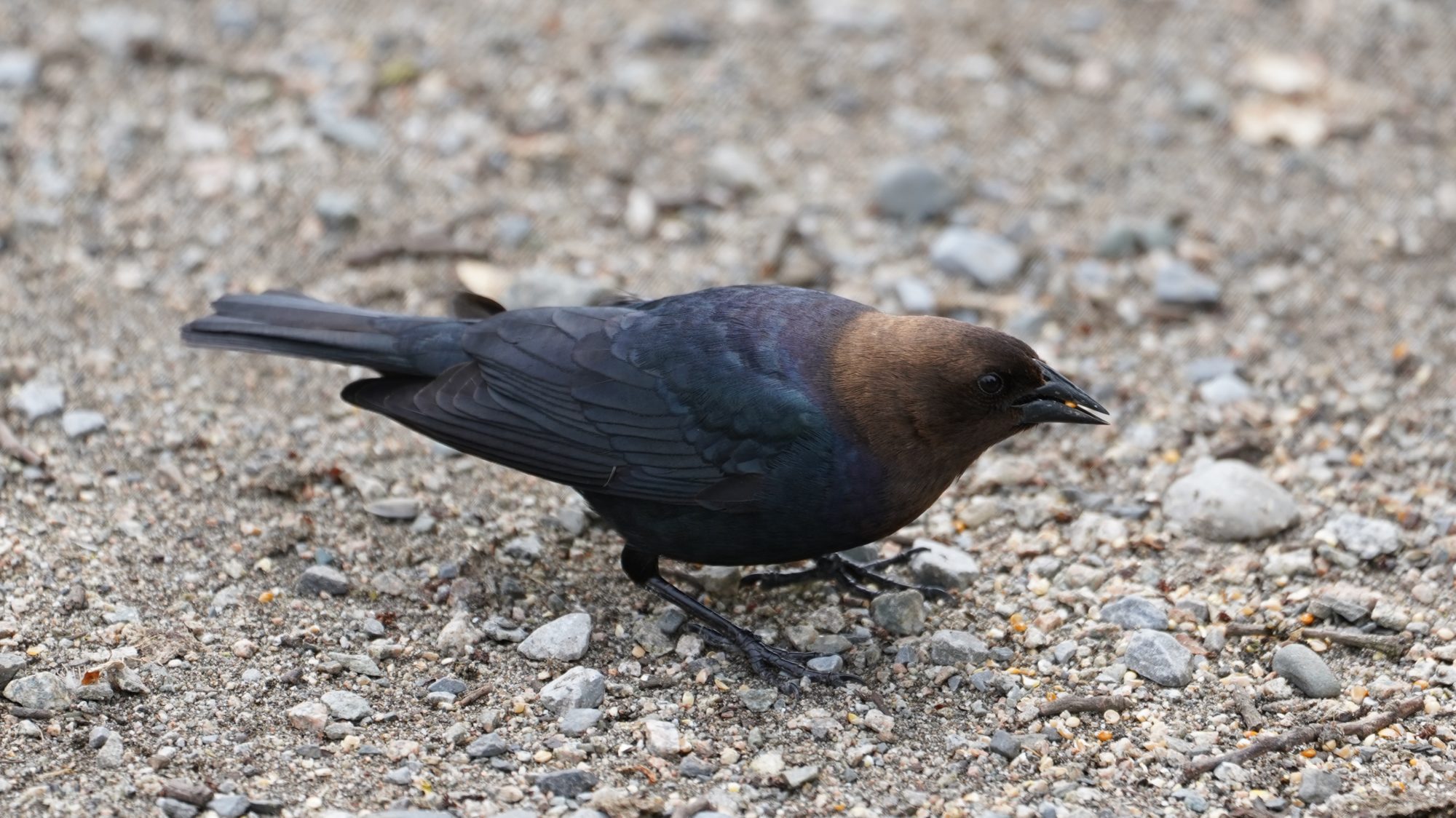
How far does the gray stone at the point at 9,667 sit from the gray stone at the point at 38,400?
143 cm

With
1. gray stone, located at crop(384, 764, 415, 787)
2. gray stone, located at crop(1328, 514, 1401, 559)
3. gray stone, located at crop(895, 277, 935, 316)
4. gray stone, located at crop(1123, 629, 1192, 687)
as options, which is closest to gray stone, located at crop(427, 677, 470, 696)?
gray stone, located at crop(384, 764, 415, 787)

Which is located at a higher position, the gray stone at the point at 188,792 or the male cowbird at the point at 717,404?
the male cowbird at the point at 717,404

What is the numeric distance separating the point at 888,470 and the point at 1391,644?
5.01 feet

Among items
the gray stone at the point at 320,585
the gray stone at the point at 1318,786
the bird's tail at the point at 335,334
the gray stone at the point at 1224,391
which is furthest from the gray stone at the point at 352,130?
the gray stone at the point at 1318,786

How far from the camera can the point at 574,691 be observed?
4.31 metres

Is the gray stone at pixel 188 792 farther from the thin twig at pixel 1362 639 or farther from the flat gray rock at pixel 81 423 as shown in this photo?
the thin twig at pixel 1362 639

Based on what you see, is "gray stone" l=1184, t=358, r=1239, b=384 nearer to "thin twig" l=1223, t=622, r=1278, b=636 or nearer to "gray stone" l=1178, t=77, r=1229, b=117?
"thin twig" l=1223, t=622, r=1278, b=636

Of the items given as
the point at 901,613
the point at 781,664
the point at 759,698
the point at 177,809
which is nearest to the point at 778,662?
the point at 781,664

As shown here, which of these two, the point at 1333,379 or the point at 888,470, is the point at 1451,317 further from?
the point at 888,470

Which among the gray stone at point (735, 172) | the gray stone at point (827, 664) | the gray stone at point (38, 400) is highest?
the gray stone at point (735, 172)

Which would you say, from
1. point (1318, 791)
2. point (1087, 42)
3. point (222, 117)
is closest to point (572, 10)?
point (222, 117)

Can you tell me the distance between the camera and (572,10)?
800 centimetres

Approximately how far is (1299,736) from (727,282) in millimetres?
3070

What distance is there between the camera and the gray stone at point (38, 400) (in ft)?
17.6
